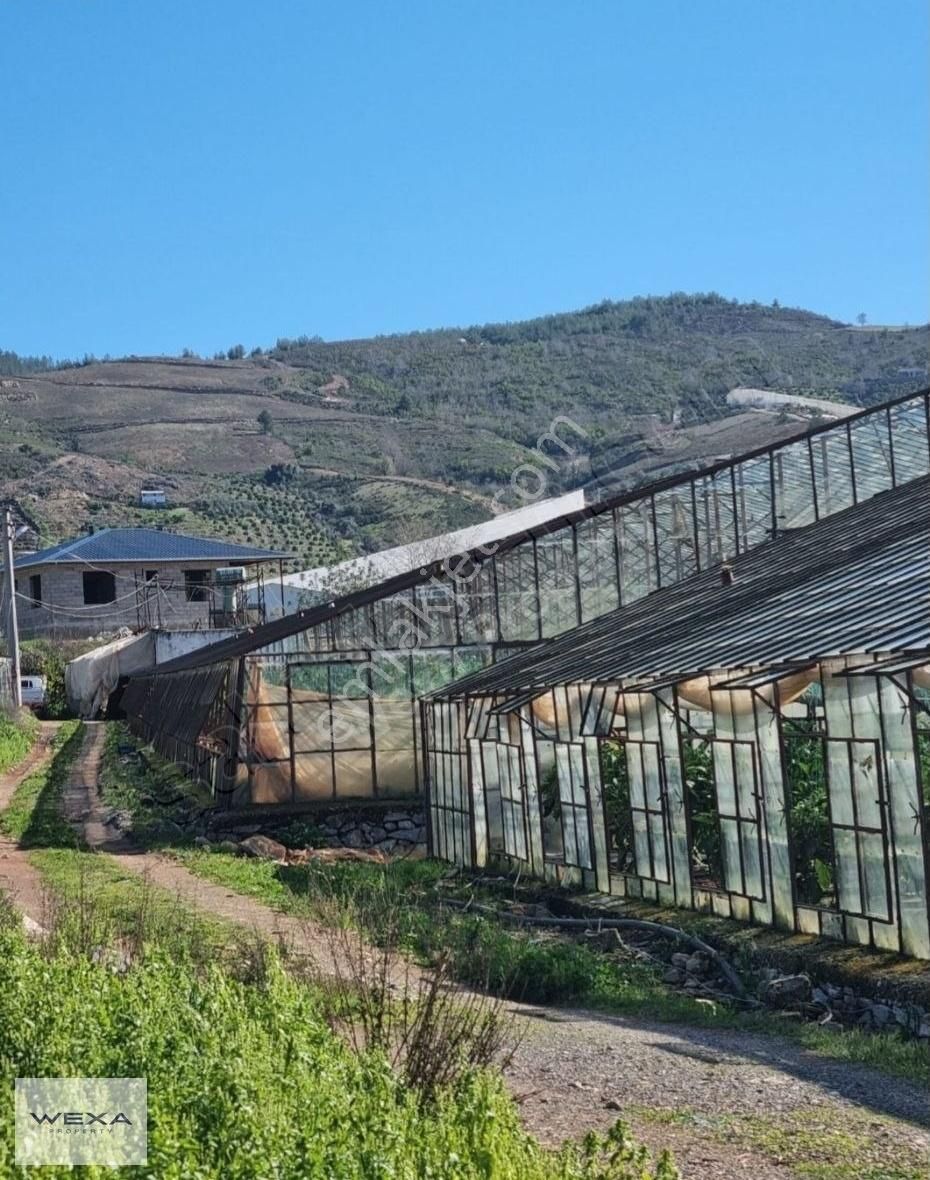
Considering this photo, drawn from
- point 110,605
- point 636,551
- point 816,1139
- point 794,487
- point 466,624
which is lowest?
point 816,1139

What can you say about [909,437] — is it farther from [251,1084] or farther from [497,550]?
[251,1084]

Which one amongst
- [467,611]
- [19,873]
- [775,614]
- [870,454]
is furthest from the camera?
[870,454]

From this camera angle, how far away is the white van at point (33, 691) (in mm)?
55406

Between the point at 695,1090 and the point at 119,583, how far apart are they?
57.6 metres

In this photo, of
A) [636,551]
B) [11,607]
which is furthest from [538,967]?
[11,607]

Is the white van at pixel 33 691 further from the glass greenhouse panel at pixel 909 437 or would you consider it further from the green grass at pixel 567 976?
the green grass at pixel 567 976

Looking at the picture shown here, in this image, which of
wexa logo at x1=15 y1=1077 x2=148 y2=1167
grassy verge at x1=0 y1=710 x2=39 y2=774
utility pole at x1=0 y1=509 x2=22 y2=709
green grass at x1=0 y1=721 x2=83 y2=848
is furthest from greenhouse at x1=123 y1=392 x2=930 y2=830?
wexa logo at x1=15 y1=1077 x2=148 y2=1167

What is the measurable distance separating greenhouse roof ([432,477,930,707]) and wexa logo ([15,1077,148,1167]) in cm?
865

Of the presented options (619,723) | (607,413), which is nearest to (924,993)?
(619,723)

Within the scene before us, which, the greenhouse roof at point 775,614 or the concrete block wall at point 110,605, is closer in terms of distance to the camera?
the greenhouse roof at point 775,614

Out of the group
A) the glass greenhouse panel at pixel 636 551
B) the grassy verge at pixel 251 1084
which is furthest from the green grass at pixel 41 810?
the grassy verge at pixel 251 1084

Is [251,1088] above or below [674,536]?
below

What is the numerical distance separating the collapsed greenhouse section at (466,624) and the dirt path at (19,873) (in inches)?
153

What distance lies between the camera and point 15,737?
39281mm
